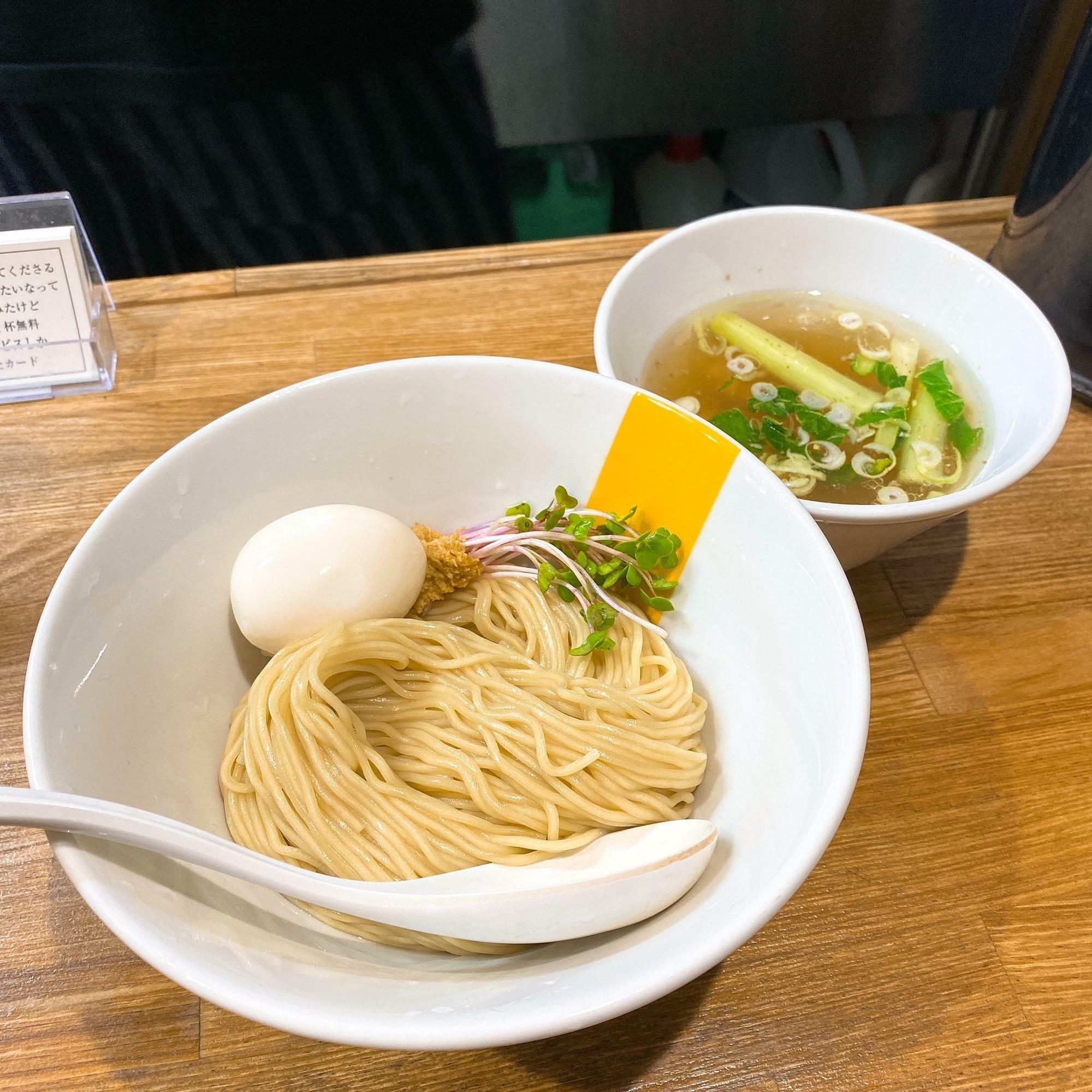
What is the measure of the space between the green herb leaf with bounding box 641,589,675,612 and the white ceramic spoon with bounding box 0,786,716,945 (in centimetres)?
31

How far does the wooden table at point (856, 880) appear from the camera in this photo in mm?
923

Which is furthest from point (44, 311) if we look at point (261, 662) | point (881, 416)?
point (881, 416)

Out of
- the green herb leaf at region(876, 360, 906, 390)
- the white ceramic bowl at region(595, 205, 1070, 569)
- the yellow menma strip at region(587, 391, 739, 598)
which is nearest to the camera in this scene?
the yellow menma strip at region(587, 391, 739, 598)

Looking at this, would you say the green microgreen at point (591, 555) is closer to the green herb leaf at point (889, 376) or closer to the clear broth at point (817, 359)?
the clear broth at point (817, 359)

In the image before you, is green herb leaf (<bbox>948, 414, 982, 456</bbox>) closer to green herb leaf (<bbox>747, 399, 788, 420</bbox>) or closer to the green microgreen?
green herb leaf (<bbox>747, 399, 788, 420</bbox>)

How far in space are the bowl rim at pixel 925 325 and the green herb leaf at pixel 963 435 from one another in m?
0.07

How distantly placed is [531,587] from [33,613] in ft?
2.36

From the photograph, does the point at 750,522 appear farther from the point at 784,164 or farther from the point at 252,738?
the point at 784,164

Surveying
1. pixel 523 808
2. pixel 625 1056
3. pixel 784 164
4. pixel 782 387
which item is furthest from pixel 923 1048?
pixel 784 164

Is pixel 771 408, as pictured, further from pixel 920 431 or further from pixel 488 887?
pixel 488 887

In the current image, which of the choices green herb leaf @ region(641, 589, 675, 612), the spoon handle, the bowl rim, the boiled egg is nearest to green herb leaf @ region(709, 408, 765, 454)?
the bowl rim

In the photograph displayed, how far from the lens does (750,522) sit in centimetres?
102

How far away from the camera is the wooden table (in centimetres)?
92

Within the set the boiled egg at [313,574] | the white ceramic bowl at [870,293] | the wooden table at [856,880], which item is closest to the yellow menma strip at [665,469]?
the white ceramic bowl at [870,293]
